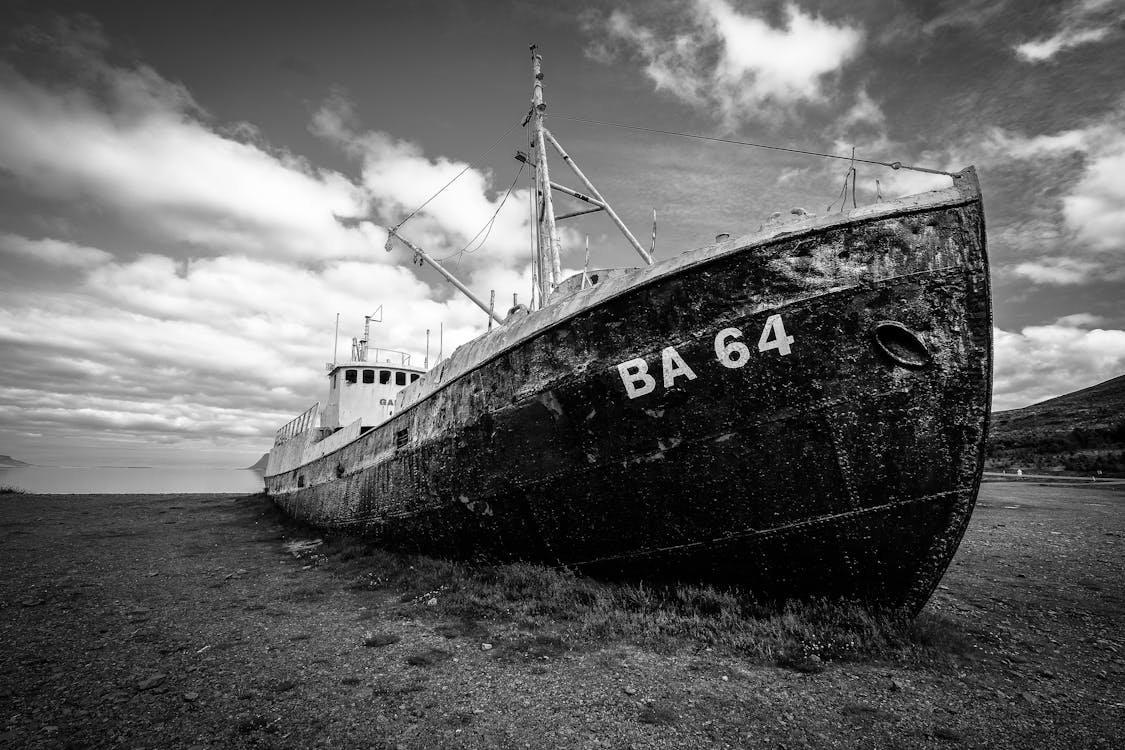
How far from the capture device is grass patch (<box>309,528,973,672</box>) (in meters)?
4.10

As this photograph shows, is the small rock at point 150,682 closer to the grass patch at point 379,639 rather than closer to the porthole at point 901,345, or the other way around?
the grass patch at point 379,639

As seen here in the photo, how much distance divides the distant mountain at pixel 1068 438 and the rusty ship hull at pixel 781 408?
1832 centimetres

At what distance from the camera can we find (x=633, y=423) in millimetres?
4824

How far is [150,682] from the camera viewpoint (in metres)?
3.82

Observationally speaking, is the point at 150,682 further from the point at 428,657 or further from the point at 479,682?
the point at 479,682

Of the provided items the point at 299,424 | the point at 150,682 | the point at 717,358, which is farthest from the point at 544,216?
the point at 299,424

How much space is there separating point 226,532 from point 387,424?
861cm

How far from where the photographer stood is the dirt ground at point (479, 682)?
10.1 feet

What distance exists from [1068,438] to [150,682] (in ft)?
172

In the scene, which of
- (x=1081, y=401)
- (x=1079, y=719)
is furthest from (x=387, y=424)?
(x=1081, y=401)

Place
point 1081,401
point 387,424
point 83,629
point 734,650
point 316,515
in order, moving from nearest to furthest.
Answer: point 734,650 < point 83,629 < point 387,424 < point 316,515 < point 1081,401

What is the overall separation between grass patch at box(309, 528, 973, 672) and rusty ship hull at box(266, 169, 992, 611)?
7.5 inches

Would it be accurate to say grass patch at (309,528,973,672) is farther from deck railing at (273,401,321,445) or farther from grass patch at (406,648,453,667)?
deck railing at (273,401,321,445)

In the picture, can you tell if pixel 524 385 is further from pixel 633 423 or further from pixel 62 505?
pixel 62 505
